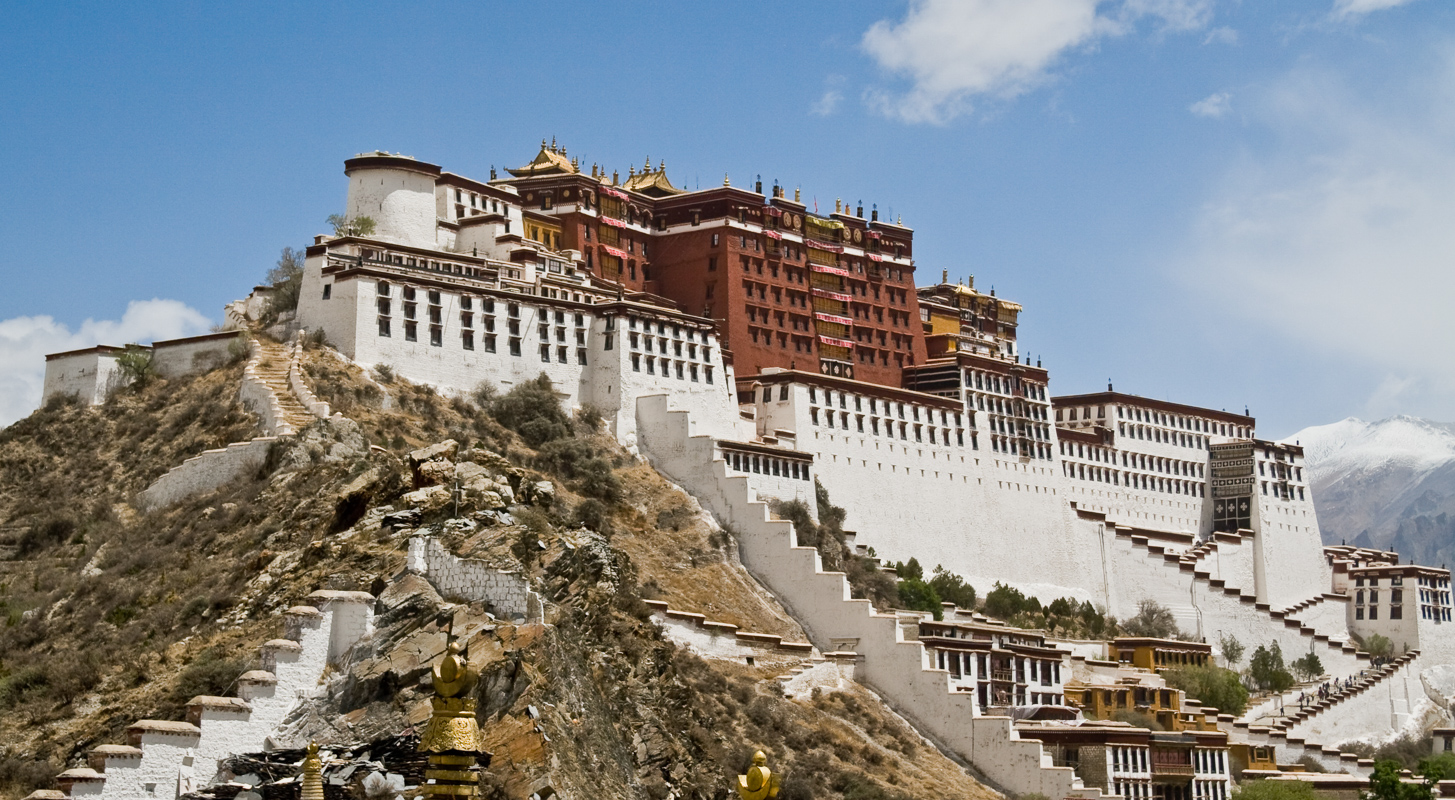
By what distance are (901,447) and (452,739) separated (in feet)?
219

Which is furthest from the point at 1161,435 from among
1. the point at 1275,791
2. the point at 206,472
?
the point at 206,472

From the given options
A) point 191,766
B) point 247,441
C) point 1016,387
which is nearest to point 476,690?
point 191,766

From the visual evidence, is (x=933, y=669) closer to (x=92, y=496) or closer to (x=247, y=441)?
(x=247, y=441)

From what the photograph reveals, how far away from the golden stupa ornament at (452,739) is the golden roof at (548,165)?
7056cm

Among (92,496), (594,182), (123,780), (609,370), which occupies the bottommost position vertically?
(123,780)

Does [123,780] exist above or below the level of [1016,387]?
below

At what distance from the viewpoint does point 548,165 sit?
8825cm

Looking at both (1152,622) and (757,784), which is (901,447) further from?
(757,784)

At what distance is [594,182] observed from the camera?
84.4m

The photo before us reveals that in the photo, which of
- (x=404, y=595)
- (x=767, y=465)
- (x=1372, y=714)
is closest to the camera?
(x=404, y=595)

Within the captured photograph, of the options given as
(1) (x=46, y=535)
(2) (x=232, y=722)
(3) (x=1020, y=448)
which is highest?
(3) (x=1020, y=448)

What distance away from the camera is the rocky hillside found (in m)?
35.0

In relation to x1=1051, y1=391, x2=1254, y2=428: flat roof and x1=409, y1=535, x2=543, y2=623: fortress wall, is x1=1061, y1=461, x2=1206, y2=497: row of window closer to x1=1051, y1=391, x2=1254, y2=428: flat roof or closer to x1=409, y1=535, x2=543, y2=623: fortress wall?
x1=1051, y1=391, x2=1254, y2=428: flat roof

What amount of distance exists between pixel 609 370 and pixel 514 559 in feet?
118
